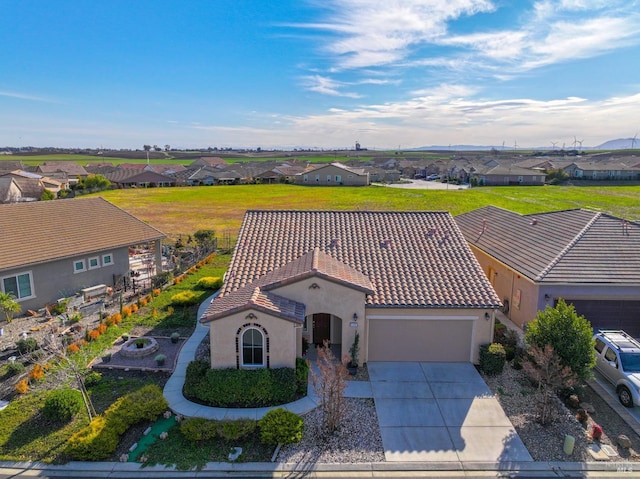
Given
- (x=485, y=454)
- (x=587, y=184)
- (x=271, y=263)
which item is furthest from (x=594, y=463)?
(x=587, y=184)

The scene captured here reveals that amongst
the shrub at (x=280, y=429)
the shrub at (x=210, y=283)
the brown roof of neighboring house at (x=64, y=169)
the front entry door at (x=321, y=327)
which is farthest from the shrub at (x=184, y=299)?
the brown roof of neighboring house at (x=64, y=169)

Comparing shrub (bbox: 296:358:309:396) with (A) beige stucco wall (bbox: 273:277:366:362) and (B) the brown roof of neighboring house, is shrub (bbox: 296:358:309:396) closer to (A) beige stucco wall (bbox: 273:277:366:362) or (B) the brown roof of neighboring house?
(A) beige stucco wall (bbox: 273:277:366:362)

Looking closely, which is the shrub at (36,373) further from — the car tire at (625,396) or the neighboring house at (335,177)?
the neighboring house at (335,177)

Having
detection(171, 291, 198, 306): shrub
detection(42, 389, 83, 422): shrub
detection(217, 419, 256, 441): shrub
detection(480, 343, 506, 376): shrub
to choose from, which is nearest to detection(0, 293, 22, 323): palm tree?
detection(171, 291, 198, 306): shrub

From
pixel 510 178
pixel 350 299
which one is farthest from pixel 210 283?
pixel 510 178

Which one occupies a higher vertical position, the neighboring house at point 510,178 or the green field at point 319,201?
the neighboring house at point 510,178

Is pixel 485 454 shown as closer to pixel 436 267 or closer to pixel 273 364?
pixel 273 364
